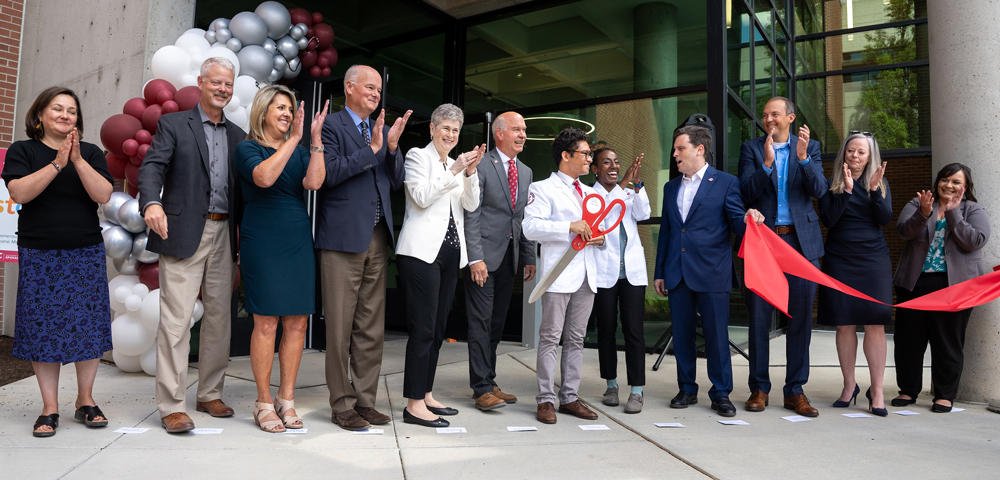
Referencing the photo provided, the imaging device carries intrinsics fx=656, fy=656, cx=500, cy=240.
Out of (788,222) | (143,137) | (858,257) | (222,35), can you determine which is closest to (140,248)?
(143,137)

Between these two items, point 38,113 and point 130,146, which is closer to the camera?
point 38,113

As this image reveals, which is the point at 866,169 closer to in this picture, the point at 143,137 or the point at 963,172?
the point at 963,172

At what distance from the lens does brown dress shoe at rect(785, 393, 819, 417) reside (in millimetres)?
3740

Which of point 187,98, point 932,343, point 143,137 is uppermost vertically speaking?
point 187,98

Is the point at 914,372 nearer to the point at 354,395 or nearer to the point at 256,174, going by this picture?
the point at 354,395

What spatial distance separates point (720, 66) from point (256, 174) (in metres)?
4.52

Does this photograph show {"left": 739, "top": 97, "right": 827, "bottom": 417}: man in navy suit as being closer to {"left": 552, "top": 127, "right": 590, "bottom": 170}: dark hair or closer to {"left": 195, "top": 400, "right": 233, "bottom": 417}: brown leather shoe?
{"left": 552, "top": 127, "right": 590, "bottom": 170}: dark hair

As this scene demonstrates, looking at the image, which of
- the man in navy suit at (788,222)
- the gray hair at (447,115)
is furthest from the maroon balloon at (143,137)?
the man in navy suit at (788,222)

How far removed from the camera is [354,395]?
3344 millimetres

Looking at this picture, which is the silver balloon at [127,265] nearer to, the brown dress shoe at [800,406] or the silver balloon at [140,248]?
the silver balloon at [140,248]

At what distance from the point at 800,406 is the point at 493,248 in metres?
2.00

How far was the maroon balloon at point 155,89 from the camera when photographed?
4.30 meters

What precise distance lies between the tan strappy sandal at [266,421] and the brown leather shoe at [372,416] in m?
0.39

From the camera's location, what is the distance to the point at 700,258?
390 centimetres
